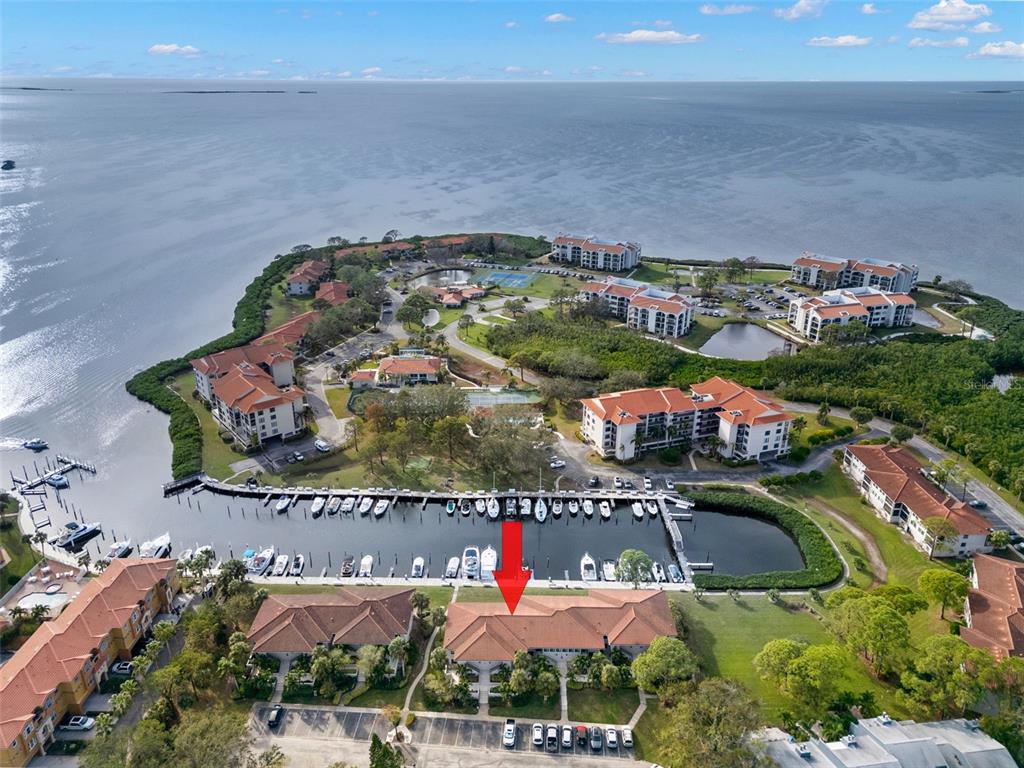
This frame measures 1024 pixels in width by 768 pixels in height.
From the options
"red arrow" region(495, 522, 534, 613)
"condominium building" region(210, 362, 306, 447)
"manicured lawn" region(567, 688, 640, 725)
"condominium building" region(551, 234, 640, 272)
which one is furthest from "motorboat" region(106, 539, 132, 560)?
"condominium building" region(551, 234, 640, 272)

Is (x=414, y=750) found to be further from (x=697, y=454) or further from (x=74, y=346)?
(x=74, y=346)

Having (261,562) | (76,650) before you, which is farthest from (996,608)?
(76,650)

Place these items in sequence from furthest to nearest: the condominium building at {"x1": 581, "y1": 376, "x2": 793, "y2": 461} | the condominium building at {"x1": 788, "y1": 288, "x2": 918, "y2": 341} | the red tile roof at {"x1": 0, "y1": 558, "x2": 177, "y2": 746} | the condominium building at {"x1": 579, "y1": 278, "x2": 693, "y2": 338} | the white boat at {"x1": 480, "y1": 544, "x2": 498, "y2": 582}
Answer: the condominium building at {"x1": 579, "y1": 278, "x2": 693, "y2": 338} → the condominium building at {"x1": 788, "y1": 288, "x2": 918, "y2": 341} → the condominium building at {"x1": 581, "y1": 376, "x2": 793, "y2": 461} → the white boat at {"x1": 480, "y1": 544, "x2": 498, "y2": 582} → the red tile roof at {"x1": 0, "y1": 558, "x2": 177, "y2": 746}

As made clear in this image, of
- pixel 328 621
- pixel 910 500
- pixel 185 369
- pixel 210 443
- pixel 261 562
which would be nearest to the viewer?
pixel 328 621

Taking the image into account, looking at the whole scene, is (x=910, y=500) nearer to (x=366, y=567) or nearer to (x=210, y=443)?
(x=366, y=567)

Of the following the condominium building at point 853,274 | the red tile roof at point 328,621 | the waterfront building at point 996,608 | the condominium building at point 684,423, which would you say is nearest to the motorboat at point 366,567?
the red tile roof at point 328,621

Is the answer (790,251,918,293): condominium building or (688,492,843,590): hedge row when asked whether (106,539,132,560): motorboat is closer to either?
(688,492,843,590): hedge row
